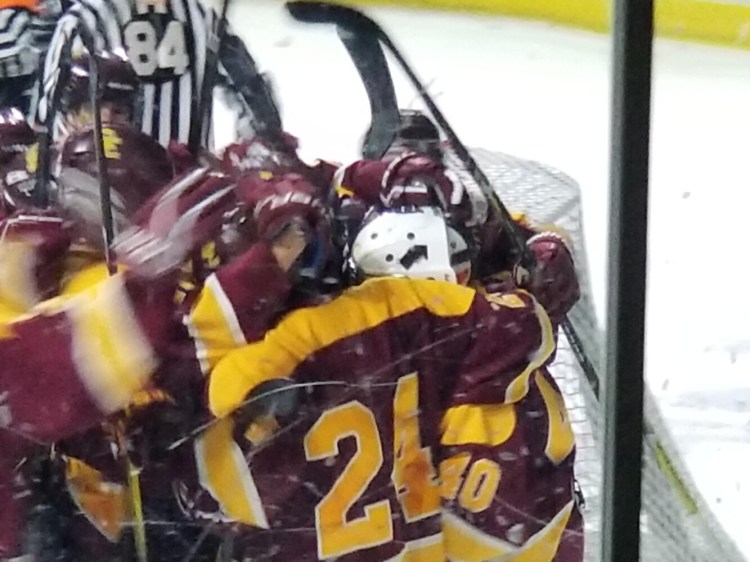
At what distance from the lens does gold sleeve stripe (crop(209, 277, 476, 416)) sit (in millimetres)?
488

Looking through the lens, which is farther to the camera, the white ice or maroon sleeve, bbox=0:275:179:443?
the white ice

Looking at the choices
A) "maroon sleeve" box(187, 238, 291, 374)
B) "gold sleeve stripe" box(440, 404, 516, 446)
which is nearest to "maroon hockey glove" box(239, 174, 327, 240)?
→ "maroon sleeve" box(187, 238, 291, 374)

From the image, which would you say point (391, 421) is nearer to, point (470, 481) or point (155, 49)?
point (470, 481)

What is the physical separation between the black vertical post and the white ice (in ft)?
0.10

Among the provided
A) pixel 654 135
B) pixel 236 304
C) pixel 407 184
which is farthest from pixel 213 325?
pixel 654 135

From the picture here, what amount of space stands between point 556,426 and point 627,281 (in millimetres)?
102

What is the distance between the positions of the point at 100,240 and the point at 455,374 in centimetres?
18

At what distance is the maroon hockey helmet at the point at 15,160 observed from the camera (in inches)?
20.8

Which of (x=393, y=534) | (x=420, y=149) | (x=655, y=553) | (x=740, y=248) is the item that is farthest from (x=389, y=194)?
(x=740, y=248)

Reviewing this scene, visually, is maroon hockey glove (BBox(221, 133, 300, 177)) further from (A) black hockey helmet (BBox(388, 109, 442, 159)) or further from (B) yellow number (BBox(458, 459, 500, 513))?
(B) yellow number (BBox(458, 459, 500, 513))

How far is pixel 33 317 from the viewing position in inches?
18.6

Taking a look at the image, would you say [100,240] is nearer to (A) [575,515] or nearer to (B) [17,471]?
(B) [17,471]

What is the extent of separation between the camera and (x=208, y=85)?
1.82 feet

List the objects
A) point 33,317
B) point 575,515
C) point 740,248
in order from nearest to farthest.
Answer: point 33,317 → point 575,515 → point 740,248
